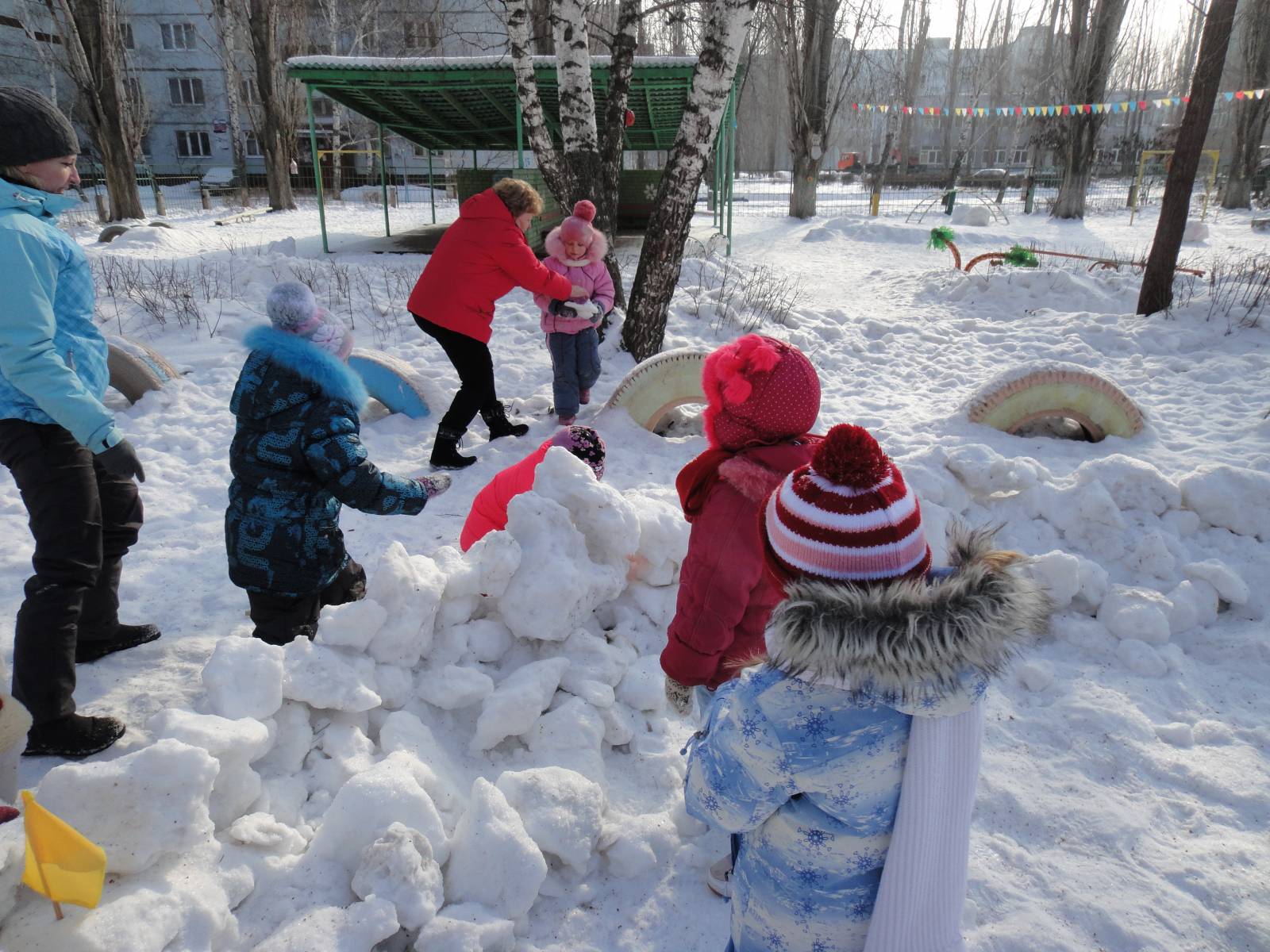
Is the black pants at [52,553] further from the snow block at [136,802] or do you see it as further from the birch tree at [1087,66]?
the birch tree at [1087,66]

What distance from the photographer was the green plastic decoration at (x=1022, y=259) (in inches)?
378

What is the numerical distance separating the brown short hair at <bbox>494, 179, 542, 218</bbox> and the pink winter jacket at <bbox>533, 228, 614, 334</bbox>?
15.3 inches

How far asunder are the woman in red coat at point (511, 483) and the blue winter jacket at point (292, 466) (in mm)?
539

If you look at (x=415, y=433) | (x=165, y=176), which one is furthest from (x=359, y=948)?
(x=165, y=176)

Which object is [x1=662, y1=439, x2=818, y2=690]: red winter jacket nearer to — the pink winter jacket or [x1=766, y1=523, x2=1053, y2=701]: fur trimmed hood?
[x1=766, y1=523, x2=1053, y2=701]: fur trimmed hood

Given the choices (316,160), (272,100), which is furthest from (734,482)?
(272,100)

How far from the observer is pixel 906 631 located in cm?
106

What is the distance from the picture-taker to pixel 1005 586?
3.64ft

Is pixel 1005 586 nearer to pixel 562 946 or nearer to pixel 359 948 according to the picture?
pixel 562 946

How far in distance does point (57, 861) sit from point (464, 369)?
330 centimetres

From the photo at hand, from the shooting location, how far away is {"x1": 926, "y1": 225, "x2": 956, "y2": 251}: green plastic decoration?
12.0 metres

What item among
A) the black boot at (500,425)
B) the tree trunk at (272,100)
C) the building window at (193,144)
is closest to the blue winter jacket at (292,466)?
the black boot at (500,425)

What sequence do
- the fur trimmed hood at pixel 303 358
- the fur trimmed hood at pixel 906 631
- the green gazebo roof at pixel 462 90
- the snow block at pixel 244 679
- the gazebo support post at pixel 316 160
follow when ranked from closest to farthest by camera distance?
1. the fur trimmed hood at pixel 906 631
2. the snow block at pixel 244 679
3. the fur trimmed hood at pixel 303 358
4. the green gazebo roof at pixel 462 90
5. the gazebo support post at pixel 316 160

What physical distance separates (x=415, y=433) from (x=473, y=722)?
2814mm
